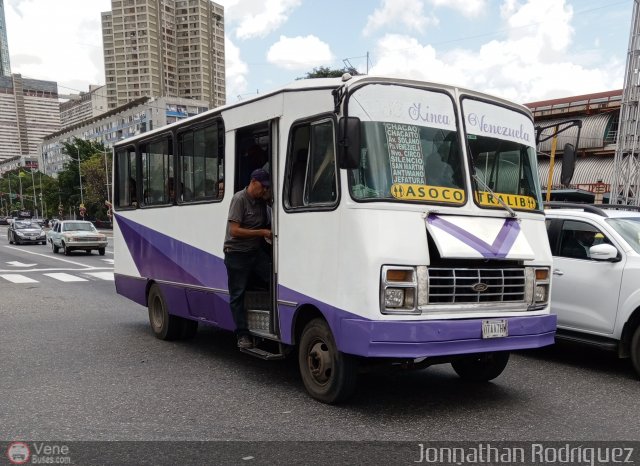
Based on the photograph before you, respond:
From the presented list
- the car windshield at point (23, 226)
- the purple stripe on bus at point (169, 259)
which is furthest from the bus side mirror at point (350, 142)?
the car windshield at point (23, 226)

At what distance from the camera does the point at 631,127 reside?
21.4m

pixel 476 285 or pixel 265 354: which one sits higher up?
pixel 476 285

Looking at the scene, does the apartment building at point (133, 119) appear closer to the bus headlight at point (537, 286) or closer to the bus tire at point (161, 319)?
the bus tire at point (161, 319)

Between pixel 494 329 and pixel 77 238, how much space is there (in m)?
24.1

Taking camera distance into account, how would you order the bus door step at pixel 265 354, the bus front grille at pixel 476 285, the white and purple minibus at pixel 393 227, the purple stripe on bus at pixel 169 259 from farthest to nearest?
the purple stripe on bus at pixel 169 259
the bus door step at pixel 265 354
the bus front grille at pixel 476 285
the white and purple minibus at pixel 393 227

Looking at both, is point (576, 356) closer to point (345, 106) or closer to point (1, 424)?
point (345, 106)

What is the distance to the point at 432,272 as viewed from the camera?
477 cm

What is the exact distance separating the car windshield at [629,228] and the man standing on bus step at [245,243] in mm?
3803

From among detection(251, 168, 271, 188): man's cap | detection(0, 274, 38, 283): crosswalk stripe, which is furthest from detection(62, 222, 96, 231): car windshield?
detection(251, 168, 271, 188): man's cap

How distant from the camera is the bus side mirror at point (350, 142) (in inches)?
183

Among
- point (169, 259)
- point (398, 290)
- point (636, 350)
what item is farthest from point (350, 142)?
point (169, 259)

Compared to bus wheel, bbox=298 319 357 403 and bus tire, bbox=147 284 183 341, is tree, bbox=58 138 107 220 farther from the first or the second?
bus wheel, bbox=298 319 357 403

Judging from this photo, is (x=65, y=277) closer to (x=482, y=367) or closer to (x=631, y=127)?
(x=482, y=367)

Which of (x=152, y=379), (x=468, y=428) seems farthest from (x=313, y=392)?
(x=152, y=379)
